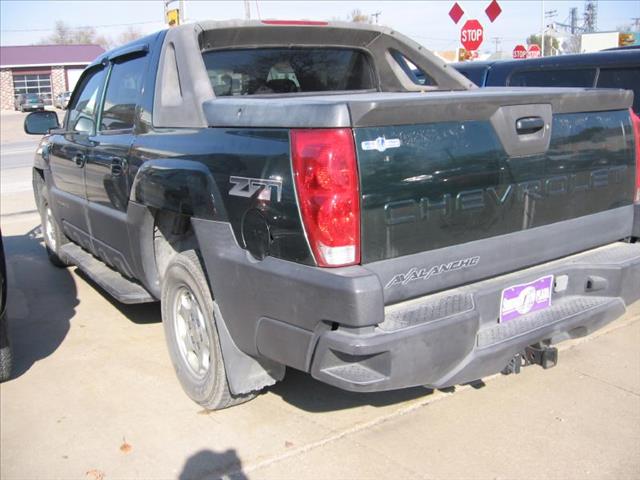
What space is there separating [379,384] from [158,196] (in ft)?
5.70

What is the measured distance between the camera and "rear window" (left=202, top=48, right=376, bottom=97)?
416 centimetres

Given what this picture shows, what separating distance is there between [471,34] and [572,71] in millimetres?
9007

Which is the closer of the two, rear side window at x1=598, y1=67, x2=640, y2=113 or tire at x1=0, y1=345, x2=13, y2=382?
tire at x1=0, y1=345, x2=13, y2=382

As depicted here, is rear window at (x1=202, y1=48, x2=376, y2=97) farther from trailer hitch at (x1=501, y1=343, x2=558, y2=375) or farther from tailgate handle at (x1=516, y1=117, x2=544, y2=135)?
trailer hitch at (x1=501, y1=343, x2=558, y2=375)

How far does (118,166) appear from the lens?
439cm

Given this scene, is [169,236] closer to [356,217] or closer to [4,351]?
[4,351]

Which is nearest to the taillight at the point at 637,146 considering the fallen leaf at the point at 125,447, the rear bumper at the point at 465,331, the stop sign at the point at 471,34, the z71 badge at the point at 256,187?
the rear bumper at the point at 465,331

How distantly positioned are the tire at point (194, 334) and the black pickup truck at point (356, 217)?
0.01 meters

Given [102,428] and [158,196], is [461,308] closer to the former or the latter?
[158,196]

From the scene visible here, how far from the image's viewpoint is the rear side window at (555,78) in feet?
21.3

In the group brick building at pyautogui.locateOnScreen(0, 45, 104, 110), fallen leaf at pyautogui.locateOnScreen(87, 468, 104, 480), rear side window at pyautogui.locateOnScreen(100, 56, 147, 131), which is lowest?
fallen leaf at pyautogui.locateOnScreen(87, 468, 104, 480)

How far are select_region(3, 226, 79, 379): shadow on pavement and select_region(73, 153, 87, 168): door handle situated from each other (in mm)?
1273

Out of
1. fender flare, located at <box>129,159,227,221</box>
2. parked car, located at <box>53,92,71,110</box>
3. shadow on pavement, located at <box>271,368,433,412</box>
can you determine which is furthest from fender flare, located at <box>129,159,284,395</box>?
parked car, located at <box>53,92,71,110</box>

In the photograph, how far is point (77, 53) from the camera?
56250mm
